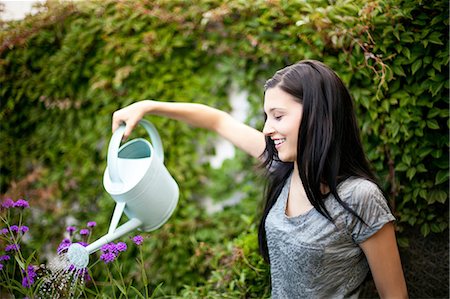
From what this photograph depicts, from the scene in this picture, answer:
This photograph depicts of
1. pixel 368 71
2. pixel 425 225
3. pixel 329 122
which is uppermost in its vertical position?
pixel 329 122

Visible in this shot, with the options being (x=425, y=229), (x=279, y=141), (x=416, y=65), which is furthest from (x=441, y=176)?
(x=279, y=141)

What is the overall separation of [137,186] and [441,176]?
1.13 meters

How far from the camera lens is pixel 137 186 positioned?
5.59 feet

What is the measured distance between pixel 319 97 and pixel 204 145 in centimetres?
155

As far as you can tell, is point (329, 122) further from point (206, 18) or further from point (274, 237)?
point (206, 18)

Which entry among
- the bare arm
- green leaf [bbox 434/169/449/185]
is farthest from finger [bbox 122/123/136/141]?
green leaf [bbox 434/169/449/185]

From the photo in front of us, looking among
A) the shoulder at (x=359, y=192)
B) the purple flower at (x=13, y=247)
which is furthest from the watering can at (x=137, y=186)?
the shoulder at (x=359, y=192)

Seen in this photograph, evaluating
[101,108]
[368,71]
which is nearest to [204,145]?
[101,108]

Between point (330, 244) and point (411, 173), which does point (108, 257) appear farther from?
point (411, 173)

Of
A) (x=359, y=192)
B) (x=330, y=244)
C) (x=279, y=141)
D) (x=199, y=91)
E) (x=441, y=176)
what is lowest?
(x=441, y=176)

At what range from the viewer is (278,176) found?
1801 millimetres

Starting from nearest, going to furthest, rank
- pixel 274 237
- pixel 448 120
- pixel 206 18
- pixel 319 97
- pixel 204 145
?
pixel 319 97 < pixel 274 237 < pixel 448 120 < pixel 206 18 < pixel 204 145

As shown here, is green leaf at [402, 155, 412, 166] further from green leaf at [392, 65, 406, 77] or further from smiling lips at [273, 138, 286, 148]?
smiling lips at [273, 138, 286, 148]

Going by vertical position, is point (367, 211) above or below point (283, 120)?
below
